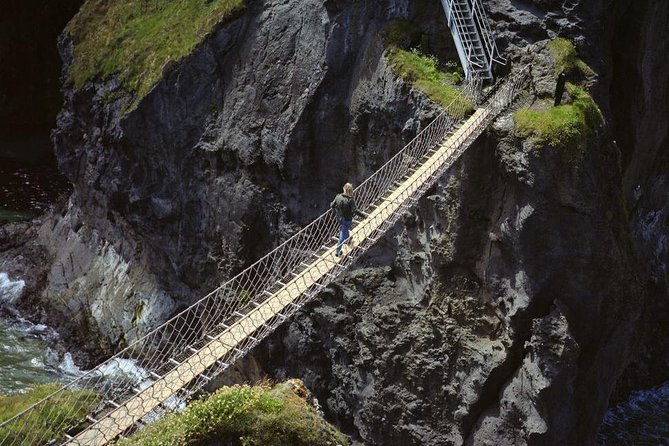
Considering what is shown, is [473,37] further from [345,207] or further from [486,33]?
[345,207]

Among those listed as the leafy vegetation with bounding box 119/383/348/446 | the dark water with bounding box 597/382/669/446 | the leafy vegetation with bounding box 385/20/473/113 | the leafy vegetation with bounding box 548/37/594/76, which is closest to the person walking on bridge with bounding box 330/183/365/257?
the leafy vegetation with bounding box 385/20/473/113

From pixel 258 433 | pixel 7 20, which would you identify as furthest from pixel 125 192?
pixel 7 20

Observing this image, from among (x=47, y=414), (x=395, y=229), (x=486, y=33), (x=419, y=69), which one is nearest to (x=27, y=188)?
(x=395, y=229)

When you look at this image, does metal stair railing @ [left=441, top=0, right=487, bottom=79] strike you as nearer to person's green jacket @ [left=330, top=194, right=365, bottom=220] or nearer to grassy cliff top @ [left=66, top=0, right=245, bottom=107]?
person's green jacket @ [left=330, top=194, right=365, bottom=220]

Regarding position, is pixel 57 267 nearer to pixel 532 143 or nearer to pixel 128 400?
pixel 128 400

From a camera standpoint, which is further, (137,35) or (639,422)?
(137,35)

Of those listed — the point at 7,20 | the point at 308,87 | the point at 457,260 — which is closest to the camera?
the point at 457,260
